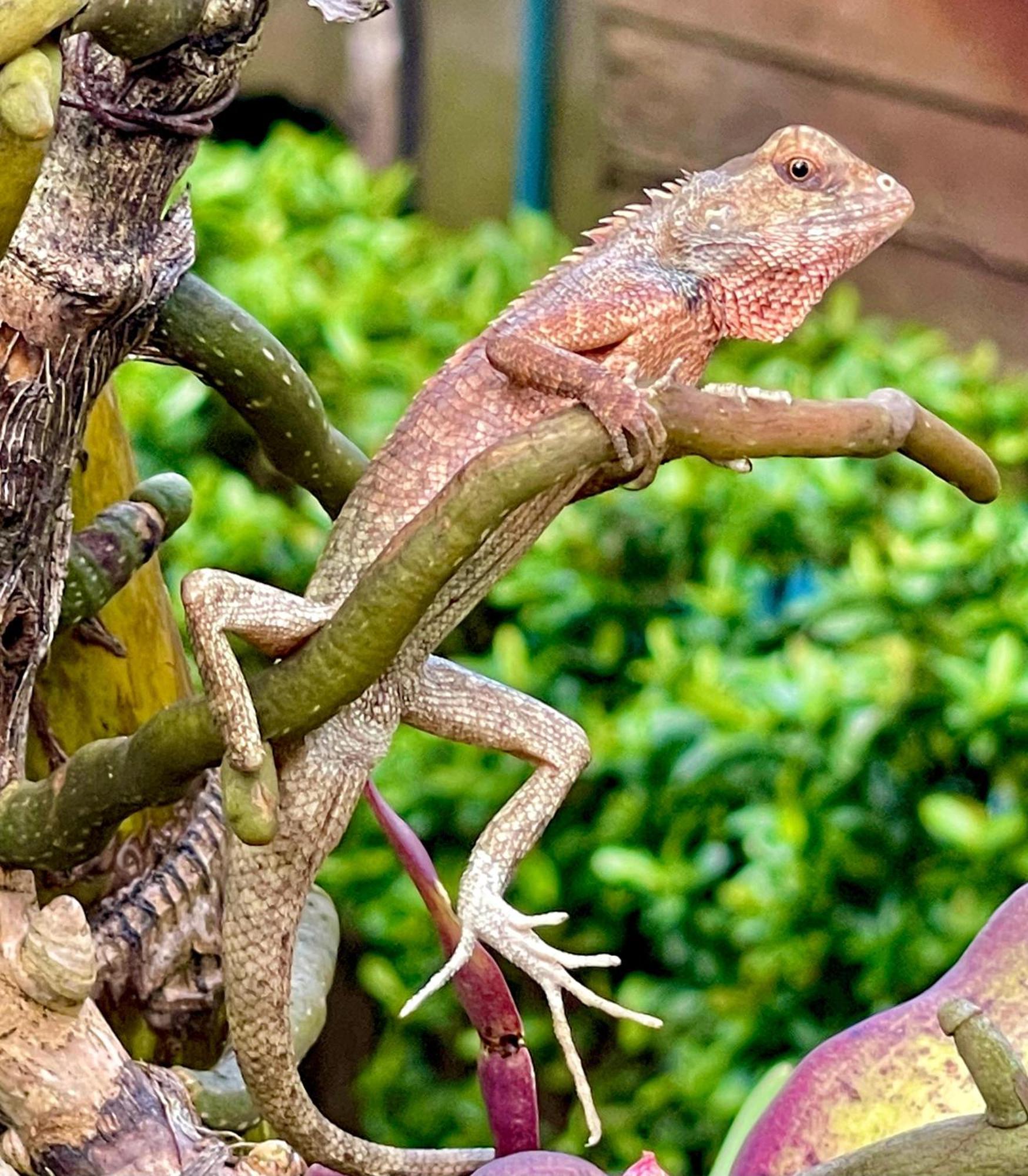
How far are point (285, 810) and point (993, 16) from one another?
1.68 metres

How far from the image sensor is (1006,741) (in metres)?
1.29

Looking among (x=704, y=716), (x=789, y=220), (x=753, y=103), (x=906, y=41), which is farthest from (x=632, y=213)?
(x=753, y=103)

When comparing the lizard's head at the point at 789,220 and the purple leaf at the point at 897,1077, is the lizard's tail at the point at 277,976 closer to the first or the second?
the purple leaf at the point at 897,1077

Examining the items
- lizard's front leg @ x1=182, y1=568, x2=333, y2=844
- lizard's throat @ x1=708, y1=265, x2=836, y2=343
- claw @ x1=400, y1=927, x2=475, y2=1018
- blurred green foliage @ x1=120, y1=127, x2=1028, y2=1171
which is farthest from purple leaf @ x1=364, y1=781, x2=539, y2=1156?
blurred green foliage @ x1=120, y1=127, x2=1028, y2=1171

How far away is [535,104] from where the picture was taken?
8.21ft

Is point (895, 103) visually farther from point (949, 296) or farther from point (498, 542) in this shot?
point (498, 542)

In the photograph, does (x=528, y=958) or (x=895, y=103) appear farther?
(x=895, y=103)

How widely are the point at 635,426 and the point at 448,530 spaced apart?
0.06 metres

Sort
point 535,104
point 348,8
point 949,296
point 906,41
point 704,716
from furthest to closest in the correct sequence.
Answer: point 535,104
point 949,296
point 906,41
point 704,716
point 348,8

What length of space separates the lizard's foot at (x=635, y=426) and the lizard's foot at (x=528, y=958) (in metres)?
0.16

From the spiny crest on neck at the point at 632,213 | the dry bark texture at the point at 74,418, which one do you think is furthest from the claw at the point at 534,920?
the spiny crest on neck at the point at 632,213

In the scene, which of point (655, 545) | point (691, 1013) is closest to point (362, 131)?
point (655, 545)

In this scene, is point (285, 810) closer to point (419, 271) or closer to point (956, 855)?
point (956, 855)

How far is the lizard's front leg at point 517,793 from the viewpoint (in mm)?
593
